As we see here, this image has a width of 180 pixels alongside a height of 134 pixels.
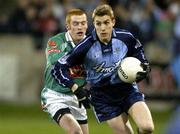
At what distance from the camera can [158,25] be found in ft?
69.6

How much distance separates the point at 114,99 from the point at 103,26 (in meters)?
1.01

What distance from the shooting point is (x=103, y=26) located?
35.0 feet

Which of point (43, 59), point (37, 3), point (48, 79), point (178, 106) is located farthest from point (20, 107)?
point (178, 106)

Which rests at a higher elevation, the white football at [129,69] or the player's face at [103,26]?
the player's face at [103,26]

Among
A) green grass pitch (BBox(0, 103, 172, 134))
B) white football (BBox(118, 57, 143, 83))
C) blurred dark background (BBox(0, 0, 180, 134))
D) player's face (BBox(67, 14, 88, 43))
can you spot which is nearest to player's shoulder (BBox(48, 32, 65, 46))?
player's face (BBox(67, 14, 88, 43))

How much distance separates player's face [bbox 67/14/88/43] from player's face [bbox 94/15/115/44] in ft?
1.67

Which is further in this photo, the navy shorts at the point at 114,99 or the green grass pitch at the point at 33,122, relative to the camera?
the green grass pitch at the point at 33,122

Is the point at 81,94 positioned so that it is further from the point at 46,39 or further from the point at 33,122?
the point at 46,39

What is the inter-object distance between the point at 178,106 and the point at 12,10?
15894 mm

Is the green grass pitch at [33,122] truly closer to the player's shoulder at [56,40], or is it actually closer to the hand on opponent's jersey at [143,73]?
the player's shoulder at [56,40]

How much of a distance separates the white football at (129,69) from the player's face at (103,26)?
43 cm

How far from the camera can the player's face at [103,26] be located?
1065 cm

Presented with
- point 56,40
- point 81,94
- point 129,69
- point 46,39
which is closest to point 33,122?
point 46,39

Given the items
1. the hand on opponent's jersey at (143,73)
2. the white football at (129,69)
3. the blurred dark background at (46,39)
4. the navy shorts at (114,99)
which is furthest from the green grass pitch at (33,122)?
the white football at (129,69)
